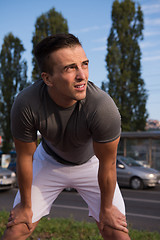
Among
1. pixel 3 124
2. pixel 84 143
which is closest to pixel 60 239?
pixel 84 143

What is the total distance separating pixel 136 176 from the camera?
44.2 feet

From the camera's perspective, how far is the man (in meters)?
2.28

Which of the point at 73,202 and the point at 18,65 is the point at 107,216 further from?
the point at 18,65

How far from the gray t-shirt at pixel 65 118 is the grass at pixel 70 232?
105 inches

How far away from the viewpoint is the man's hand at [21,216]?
2768mm

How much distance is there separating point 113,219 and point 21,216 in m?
0.79

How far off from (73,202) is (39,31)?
19.6m

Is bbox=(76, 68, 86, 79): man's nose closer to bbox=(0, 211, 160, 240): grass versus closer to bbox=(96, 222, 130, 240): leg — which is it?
bbox=(96, 222, 130, 240): leg

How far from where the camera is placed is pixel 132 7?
25719 mm

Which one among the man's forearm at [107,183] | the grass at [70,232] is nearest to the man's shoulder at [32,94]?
the man's forearm at [107,183]

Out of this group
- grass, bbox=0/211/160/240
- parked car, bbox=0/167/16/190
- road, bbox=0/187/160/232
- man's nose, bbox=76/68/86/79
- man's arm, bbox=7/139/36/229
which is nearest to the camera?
man's nose, bbox=76/68/86/79

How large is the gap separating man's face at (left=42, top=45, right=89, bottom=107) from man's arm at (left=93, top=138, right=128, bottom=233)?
46 centimetres

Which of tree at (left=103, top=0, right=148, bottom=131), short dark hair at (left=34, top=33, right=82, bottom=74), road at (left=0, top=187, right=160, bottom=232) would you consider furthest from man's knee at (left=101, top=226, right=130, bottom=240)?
tree at (left=103, top=0, right=148, bottom=131)

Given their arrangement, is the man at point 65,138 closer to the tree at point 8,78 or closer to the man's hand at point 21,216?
the man's hand at point 21,216
